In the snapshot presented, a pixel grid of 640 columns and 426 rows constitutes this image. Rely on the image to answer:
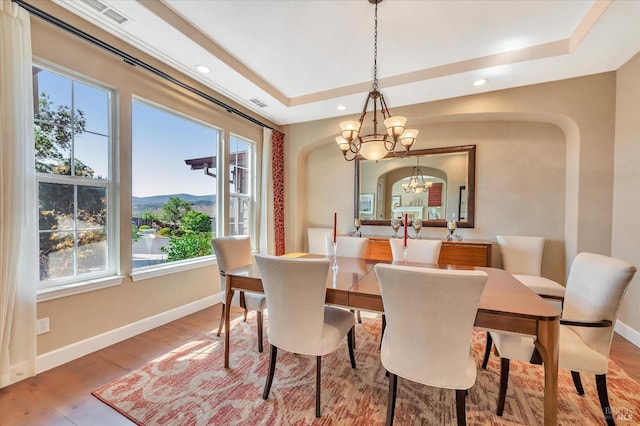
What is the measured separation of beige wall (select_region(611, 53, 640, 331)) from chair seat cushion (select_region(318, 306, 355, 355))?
9.41ft

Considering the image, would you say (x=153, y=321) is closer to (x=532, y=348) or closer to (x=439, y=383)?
(x=439, y=383)

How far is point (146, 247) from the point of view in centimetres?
286

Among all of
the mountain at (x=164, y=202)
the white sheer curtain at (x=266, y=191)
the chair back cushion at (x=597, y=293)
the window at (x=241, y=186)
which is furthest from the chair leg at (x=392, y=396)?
the white sheer curtain at (x=266, y=191)

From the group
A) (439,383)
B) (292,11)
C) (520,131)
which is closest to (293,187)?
(292,11)

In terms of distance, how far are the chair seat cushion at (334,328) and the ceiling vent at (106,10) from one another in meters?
2.86

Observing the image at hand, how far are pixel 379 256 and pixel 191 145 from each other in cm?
300

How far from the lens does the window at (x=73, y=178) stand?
207cm

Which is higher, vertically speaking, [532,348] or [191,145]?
[191,145]

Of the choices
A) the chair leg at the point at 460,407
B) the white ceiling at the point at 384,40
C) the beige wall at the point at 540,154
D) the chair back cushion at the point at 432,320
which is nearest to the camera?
the chair back cushion at the point at 432,320

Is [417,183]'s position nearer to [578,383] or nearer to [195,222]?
[578,383]

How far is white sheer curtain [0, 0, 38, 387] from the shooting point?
68.9 inches

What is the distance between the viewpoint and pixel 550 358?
3.99ft

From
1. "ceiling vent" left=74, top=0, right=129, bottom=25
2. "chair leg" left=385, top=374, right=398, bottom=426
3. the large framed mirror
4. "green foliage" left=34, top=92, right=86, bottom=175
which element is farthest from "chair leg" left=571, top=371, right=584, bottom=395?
"ceiling vent" left=74, top=0, right=129, bottom=25

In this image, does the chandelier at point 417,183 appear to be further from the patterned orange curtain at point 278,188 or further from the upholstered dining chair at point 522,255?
the patterned orange curtain at point 278,188
